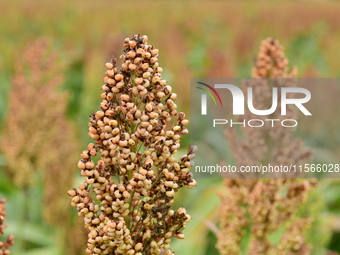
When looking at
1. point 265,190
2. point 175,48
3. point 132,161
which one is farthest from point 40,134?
point 175,48

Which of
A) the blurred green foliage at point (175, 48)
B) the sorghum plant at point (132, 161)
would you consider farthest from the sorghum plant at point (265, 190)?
the sorghum plant at point (132, 161)

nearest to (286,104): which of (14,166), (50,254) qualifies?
(14,166)

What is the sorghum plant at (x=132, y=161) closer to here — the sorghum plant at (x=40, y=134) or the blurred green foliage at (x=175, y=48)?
the blurred green foliage at (x=175, y=48)

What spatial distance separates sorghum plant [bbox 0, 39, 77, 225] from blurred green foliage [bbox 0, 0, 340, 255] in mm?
304

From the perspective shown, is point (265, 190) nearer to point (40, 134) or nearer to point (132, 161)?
point (132, 161)

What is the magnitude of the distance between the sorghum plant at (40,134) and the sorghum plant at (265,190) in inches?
81.9

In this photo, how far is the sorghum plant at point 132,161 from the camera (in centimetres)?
154

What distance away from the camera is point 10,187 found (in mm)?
5816

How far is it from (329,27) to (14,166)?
19639 mm

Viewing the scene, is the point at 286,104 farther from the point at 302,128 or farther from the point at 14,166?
the point at 302,128

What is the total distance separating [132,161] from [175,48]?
36.7 feet

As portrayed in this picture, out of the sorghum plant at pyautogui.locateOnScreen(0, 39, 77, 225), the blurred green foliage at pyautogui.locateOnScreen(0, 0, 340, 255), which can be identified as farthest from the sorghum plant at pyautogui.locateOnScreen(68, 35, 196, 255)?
the sorghum plant at pyautogui.locateOnScreen(0, 39, 77, 225)

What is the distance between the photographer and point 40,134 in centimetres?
427

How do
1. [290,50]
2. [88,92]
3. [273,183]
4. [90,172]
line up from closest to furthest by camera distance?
[90,172] < [273,183] < [88,92] < [290,50]
